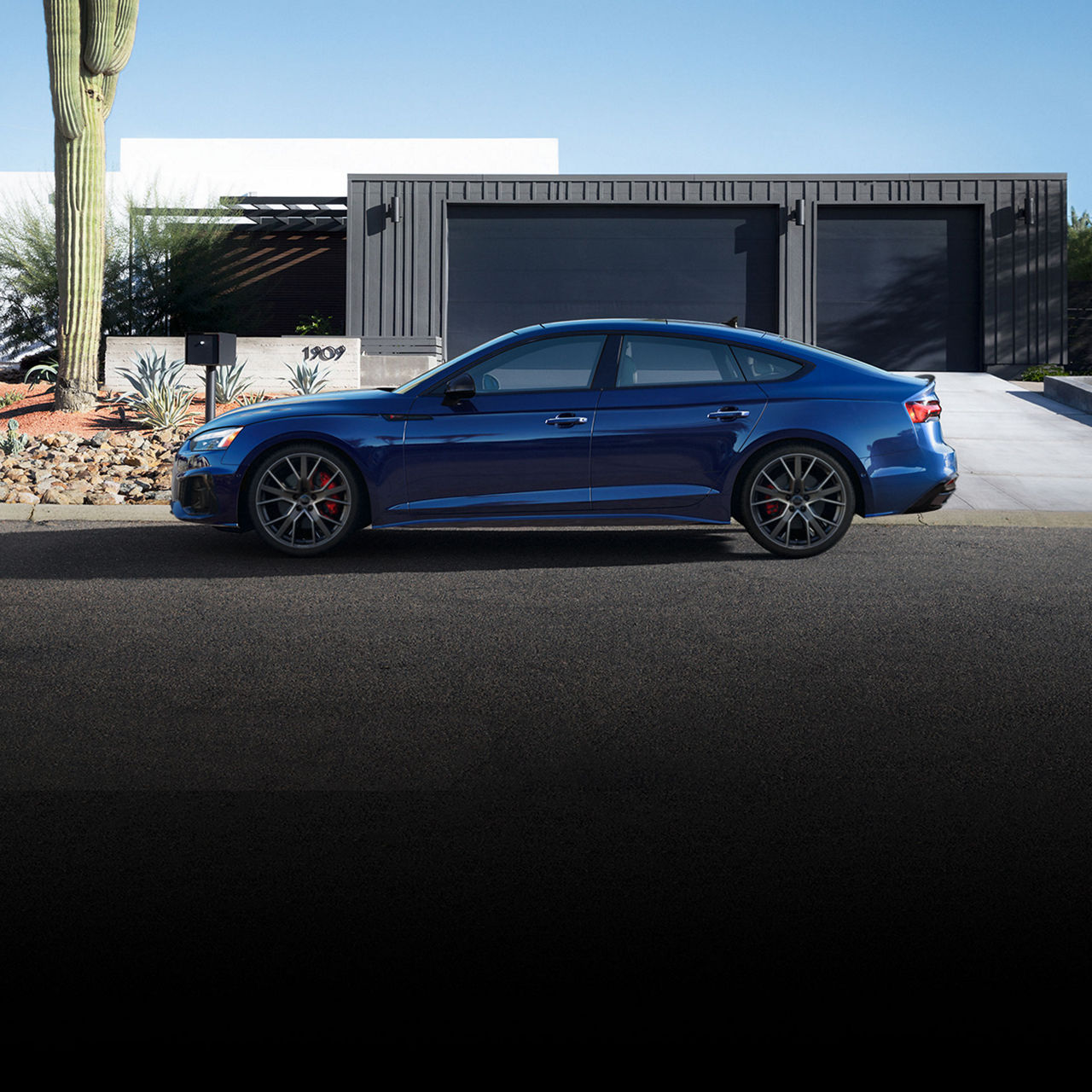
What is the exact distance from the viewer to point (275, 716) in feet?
16.6

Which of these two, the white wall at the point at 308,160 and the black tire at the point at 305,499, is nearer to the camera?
the black tire at the point at 305,499

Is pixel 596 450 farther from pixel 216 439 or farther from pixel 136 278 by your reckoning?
pixel 136 278

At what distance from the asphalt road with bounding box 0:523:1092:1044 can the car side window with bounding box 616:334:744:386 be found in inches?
81.0

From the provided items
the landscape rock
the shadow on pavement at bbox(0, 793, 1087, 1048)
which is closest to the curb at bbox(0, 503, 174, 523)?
the landscape rock

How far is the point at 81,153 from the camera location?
1639 cm

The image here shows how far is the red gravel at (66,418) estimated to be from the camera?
53.6 feet

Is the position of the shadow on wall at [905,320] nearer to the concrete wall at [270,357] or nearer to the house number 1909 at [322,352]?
the concrete wall at [270,357]

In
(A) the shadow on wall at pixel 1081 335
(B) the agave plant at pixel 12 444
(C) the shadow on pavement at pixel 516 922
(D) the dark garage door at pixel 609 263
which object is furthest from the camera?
(A) the shadow on wall at pixel 1081 335

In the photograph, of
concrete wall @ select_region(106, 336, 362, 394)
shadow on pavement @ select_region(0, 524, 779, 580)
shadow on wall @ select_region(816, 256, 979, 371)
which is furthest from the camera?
shadow on wall @ select_region(816, 256, 979, 371)

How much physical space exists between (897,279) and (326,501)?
18777 millimetres

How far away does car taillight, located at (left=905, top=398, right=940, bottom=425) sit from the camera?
9.02m

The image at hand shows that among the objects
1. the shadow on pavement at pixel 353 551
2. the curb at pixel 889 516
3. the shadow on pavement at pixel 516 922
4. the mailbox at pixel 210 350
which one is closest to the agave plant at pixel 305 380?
the mailbox at pixel 210 350

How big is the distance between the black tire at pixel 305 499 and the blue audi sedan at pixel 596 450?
0.01 metres

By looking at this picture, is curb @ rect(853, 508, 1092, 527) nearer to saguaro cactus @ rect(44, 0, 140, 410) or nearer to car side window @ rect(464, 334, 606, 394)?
car side window @ rect(464, 334, 606, 394)
